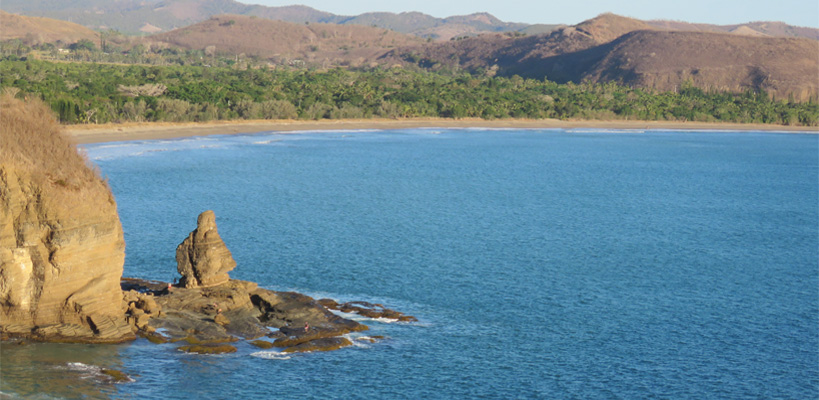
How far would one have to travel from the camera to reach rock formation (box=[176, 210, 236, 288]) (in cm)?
3247

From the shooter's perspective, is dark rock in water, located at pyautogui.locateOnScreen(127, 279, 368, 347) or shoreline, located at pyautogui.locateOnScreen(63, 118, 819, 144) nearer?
dark rock in water, located at pyautogui.locateOnScreen(127, 279, 368, 347)

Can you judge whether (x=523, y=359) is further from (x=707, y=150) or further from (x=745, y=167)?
A: (x=707, y=150)

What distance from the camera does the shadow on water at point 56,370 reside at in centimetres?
2417

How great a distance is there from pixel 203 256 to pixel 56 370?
309 inches

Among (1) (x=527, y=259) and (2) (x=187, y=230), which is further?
(2) (x=187, y=230)

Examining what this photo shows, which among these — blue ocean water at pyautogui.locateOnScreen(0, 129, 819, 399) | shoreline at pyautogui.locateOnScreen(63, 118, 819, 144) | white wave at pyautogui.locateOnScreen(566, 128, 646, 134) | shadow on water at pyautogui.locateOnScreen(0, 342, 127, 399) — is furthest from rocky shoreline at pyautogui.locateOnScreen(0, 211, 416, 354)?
white wave at pyautogui.locateOnScreen(566, 128, 646, 134)

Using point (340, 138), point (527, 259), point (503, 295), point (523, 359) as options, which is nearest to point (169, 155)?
point (340, 138)

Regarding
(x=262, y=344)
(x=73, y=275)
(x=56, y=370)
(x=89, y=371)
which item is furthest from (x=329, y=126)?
(x=56, y=370)

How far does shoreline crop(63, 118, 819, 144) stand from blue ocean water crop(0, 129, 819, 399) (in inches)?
195

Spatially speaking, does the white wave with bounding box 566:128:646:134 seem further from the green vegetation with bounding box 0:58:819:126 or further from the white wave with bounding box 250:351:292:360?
the white wave with bounding box 250:351:292:360

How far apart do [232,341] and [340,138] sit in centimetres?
8808

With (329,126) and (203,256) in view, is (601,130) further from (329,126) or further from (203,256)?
(203,256)

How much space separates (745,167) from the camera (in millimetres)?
101500

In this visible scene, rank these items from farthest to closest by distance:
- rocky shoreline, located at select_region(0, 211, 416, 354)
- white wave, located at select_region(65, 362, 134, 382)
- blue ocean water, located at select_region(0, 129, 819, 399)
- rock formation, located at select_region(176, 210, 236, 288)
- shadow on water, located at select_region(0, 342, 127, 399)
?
1. rock formation, located at select_region(176, 210, 236, 288)
2. rocky shoreline, located at select_region(0, 211, 416, 354)
3. blue ocean water, located at select_region(0, 129, 819, 399)
4. white wave, located at select_region(65, 362, 134, 382)
5. shadow on water, located at select_region(0, 342, 127, 399)
